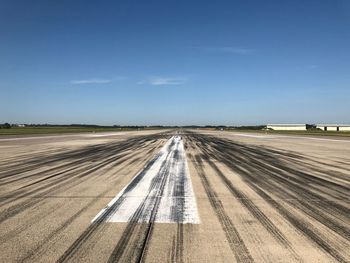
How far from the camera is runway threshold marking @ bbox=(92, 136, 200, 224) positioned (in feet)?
21.1

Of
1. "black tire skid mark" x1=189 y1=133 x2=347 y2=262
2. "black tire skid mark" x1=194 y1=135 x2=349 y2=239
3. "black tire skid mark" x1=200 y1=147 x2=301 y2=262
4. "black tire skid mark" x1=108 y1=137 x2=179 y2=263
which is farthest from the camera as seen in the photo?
"black tire skid mark" x1=194 y1=135 x2=349 y2=239

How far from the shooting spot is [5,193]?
874 cm

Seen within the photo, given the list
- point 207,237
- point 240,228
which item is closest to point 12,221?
point 207,237

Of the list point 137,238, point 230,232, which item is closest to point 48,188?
point 137,238

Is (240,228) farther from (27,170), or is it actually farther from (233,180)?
(27,170)

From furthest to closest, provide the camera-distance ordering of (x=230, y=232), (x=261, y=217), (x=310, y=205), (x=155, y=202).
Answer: (x=155, y=202) → (x=310, y=205) → (x=261, y=217) → (x=230, y=232)

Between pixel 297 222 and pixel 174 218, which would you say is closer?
pixel 297 222

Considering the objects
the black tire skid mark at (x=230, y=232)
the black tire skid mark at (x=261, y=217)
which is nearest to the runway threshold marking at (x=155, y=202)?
the black tire skid mark at (x=230, y=232)

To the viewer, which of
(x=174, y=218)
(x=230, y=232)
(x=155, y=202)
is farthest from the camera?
(x=155, y=202)

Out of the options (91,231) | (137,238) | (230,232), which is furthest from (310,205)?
(91,231)

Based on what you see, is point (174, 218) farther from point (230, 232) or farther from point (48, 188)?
point (48, 188)

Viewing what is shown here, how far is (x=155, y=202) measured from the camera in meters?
7.73

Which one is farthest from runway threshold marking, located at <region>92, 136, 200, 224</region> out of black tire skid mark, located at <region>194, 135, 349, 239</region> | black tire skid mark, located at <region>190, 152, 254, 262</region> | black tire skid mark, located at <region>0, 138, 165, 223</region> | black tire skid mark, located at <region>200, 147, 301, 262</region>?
black tire skid mark, located at <region>194, 135, 349, 239</region>

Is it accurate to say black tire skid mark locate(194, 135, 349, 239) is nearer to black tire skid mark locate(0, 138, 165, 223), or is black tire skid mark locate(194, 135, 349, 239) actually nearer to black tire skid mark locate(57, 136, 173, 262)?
black tire skid mark locate(57, 136, 173, 262)
